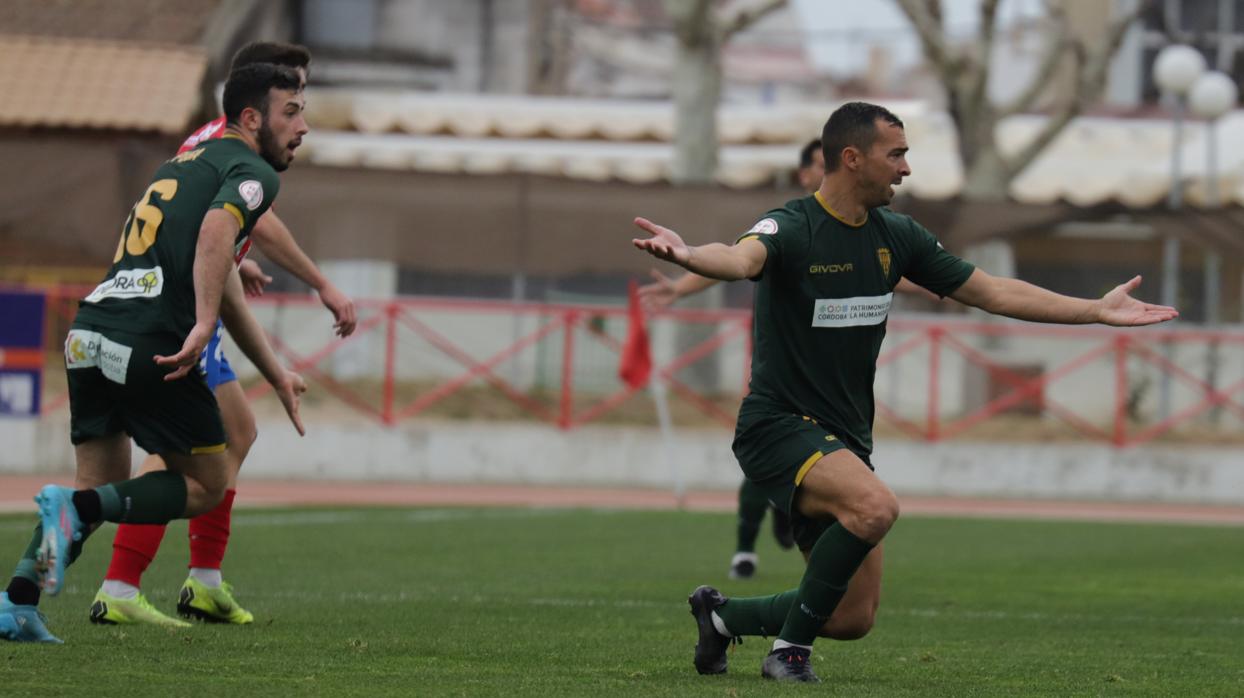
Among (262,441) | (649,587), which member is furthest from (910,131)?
(649,587)

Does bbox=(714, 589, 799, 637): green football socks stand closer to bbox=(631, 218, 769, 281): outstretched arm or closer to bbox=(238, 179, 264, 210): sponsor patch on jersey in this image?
bbox=(631, 218, 769, 281): outstretched arm

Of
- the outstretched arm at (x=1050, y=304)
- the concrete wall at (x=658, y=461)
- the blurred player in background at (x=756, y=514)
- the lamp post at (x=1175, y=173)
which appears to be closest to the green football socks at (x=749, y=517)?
the blurred player in background at (x=756, y=514)

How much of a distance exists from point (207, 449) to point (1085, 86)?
63.2 ft

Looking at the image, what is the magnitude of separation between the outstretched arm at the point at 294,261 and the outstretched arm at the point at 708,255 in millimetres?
1911

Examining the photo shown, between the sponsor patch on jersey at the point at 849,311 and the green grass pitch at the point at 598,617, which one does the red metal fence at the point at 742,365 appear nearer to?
the green grass pitch at the point at 598,617

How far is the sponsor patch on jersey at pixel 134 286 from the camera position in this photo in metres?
6.70

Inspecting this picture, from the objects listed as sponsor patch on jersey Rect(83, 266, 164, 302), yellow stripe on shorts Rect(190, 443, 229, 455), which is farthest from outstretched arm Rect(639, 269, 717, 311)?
sponsor patch on jersey Rect(83, 266, 164, 302)

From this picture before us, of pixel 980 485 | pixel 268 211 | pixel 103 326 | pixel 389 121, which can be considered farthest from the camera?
pixel 389 121

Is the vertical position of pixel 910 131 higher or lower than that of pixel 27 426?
higher

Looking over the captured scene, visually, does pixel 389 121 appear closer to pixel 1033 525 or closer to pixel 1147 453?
pixel 1147 453

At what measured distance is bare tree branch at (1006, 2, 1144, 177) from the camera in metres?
24.4

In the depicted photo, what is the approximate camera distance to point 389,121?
99.2 feet

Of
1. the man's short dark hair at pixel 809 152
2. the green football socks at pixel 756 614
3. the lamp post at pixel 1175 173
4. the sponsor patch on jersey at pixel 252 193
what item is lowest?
the green football socks at pixel 756 614

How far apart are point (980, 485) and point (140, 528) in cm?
1457
